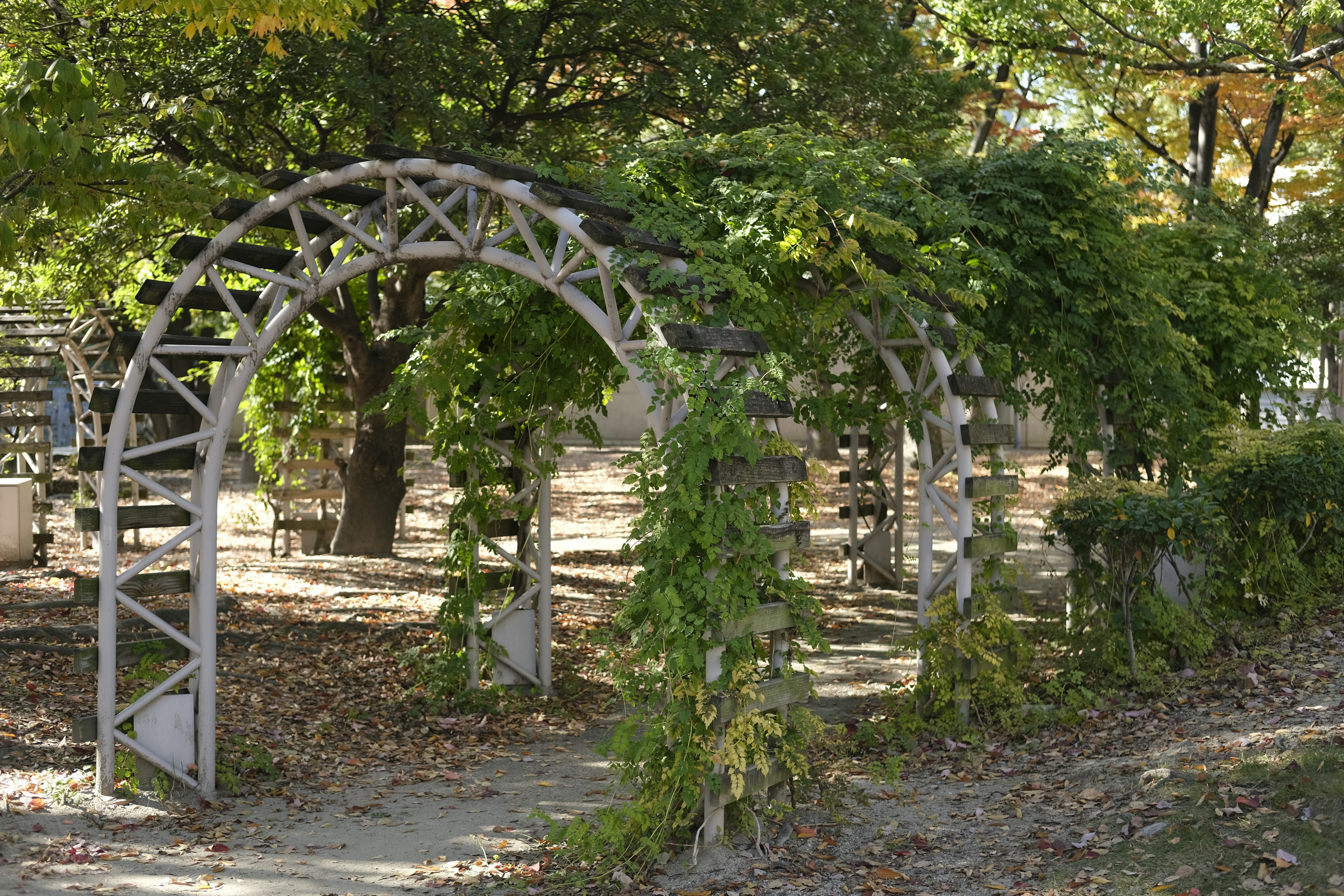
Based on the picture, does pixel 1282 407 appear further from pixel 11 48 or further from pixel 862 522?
pixel 11 48

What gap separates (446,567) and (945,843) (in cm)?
392

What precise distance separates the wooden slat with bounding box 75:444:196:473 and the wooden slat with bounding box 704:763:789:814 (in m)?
3.31

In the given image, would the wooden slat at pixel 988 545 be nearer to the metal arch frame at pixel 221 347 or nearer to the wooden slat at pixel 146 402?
the metal arch frame at pixel 221 347

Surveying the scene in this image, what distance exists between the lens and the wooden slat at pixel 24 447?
1236 cm

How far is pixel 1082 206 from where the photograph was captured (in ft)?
26.2

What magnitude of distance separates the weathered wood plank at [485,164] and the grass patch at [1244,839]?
380cm

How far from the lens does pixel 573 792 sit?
6.27 meters

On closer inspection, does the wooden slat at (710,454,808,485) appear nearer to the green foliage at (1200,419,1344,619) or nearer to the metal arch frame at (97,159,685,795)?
the metal arch frame at (97,159,685,795)

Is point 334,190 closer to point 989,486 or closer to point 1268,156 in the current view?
point 989,486

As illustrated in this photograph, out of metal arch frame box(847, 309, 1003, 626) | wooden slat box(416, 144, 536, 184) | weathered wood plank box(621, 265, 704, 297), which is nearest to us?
weathered wood plank box(621, 265, 704, 297)

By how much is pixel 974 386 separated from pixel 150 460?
471 centimetres

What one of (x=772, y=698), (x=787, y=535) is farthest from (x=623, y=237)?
(x=772, y=698)

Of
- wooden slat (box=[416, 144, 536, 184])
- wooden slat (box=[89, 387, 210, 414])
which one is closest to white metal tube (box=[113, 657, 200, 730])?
wooden slat (box=[89, 387, 210, 414])

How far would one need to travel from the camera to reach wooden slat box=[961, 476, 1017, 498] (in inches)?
273
